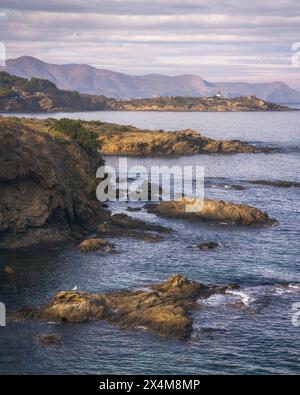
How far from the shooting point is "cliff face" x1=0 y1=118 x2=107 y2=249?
9388 cm

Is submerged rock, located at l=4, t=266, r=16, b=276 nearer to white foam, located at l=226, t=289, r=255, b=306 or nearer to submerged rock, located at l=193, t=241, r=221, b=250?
white foam, located at l=226, t=289, r=255, b=306

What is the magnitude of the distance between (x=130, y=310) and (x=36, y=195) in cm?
3586

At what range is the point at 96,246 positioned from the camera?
9144 cm

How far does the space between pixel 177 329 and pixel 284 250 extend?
35.4 m

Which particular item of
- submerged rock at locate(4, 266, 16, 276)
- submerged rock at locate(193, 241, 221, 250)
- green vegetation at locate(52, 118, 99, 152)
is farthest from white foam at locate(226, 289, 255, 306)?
green vegetation at locate(52, 118, 99, 152)

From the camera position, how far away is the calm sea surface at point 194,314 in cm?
5681

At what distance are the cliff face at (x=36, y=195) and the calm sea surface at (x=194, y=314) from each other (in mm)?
5682

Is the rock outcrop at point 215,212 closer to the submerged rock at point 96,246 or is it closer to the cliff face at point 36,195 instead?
the cliff face at point 36,195

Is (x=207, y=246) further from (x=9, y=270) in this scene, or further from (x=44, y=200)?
(x=9, y=270)

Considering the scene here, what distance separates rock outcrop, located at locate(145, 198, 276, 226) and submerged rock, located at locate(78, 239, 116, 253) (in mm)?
24031

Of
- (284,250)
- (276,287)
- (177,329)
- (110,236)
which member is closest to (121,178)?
(110,236)

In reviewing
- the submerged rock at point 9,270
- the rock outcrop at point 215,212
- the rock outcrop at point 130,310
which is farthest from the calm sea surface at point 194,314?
the rock outcrop at point 215,212

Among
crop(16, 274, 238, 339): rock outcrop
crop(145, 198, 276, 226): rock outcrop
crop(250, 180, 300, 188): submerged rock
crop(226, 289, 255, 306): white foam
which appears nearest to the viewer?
crop(16, 274, 238, 339): rock outcrop

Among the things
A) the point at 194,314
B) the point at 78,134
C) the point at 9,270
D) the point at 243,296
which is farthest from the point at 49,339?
the point at 78,134
